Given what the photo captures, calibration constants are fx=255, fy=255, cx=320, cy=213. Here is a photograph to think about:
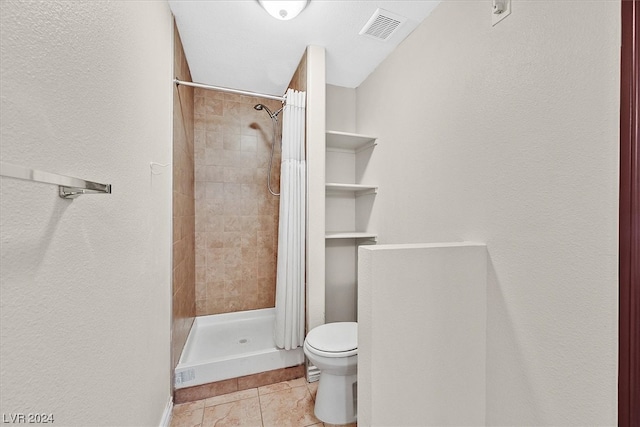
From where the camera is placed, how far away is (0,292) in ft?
1.47

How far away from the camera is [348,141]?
86.5 inches

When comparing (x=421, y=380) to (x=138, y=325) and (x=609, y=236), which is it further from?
(x=138, y=325)

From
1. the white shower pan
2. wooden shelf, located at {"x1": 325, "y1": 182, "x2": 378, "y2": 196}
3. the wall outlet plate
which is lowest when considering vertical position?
the white shower pan

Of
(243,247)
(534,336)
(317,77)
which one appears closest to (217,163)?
(243,247)

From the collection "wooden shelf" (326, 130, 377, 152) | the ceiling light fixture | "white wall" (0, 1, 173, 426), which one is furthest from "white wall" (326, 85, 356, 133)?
"white wall" (0, 1, 173, 426)

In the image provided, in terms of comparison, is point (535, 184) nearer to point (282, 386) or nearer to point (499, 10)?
point (499, 10)

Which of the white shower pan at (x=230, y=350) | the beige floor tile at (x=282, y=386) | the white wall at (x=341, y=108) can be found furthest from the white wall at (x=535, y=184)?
the white shower pan at (x=230, y=350)

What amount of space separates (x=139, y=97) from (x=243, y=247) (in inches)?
73.2

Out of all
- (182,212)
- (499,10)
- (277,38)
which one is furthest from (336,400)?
(277,38)

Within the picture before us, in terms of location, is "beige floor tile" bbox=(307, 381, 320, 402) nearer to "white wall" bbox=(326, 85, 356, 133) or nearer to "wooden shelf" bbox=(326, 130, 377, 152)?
"wooden shelf" bbox=(326, 130, 377, 152)

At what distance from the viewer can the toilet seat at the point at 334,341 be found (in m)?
1.46

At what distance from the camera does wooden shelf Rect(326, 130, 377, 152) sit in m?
2.06

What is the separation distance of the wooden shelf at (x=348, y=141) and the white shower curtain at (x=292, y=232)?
267 millimetres

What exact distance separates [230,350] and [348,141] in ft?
6.49
